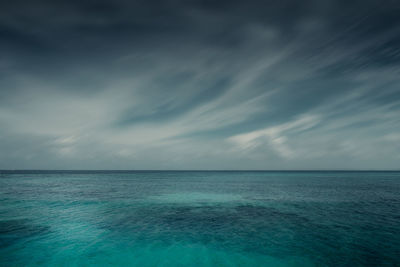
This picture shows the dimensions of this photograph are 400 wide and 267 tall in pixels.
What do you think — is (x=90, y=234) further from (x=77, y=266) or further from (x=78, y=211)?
(x=78, y=211)

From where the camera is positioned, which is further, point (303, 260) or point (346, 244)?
point (346, 244)

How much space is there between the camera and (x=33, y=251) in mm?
13859

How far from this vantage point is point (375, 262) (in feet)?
40.9

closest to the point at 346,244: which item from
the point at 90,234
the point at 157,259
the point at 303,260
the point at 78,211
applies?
the point at 303,260

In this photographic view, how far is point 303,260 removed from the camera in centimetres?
1280

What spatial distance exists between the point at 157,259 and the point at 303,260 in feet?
29.6

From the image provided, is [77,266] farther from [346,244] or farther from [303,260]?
[346,244]

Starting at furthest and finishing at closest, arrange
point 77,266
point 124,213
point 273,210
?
point 273,210
point 124,213
point 77,266

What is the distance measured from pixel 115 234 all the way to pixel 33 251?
17.7ft

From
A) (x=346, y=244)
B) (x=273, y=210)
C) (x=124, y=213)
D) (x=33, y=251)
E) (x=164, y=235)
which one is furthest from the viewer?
(x=273, y=210)

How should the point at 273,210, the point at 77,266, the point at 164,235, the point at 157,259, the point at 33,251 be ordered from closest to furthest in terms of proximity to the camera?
the point at 77,266 < the point at 157,259 < the point at 33,251 < the point at 164,235 < the point at 273,210

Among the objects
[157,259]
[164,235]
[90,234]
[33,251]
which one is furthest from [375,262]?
[33,251]

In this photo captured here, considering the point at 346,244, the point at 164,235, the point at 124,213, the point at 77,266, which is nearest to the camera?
the point at 77,266

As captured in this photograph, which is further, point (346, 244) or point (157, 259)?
point (346, 244)
